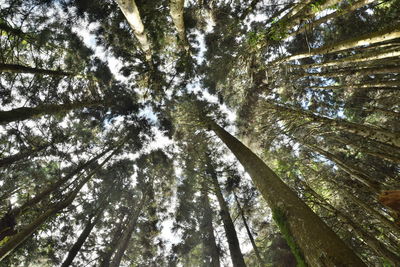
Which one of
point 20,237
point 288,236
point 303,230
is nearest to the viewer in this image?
point 303,230

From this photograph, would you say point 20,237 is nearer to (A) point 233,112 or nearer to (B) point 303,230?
(B) point 303,230

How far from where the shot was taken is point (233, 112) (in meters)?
11.4

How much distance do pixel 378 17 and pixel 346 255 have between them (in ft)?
24.4

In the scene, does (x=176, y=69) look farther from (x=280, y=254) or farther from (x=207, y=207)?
(x=207, y=207)

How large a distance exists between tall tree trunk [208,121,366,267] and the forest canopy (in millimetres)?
18

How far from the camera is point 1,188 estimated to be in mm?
13617

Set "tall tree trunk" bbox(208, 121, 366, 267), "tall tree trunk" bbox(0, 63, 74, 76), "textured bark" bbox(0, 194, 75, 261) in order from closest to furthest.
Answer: "tall tree trunk" bbox(208, 121, 366, 267) < "textured bark" bbox(0, 194, 75, 261) < "tall tree trunk" bbox(0, 63, 74, 76)

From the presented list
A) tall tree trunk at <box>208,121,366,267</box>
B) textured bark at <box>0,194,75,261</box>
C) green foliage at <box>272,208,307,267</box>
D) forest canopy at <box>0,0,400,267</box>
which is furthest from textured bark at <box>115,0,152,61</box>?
textured bark at <box>0,194,75,261</box>

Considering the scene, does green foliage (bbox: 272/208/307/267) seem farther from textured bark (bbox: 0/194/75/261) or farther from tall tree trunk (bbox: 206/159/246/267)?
textured bark (bbox: 0/194/75/261)

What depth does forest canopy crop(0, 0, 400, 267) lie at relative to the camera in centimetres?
431

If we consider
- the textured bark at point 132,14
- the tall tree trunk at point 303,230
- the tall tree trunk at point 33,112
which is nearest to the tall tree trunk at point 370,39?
the tall tree trunk at point 303,230

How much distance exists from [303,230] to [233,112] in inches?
358

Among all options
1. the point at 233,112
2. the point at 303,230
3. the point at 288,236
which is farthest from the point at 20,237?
the point at 233,112

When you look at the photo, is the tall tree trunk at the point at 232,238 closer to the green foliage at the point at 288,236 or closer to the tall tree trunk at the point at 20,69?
the green foliage at the point at 288,236
